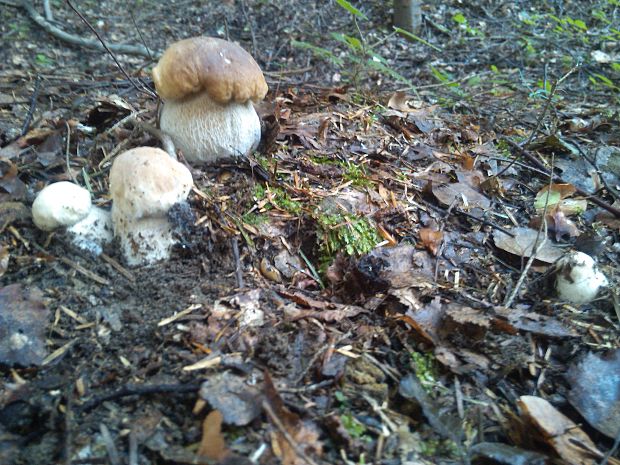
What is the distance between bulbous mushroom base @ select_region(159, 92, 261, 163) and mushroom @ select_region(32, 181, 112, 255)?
665mm

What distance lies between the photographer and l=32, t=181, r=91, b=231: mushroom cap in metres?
1.93

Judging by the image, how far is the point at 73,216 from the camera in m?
1.96

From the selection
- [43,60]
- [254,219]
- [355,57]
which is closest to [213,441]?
[254,219]

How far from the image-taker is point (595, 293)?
2.17 meters

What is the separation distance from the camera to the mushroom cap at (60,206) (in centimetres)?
193

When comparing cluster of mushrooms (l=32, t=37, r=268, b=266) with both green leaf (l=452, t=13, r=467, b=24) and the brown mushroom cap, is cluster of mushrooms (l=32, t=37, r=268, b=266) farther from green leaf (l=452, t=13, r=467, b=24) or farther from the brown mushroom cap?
green leaf (l=452, t=13, r=467, b=24)

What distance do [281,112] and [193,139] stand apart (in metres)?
0.93

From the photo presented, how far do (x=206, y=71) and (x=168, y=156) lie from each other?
0.56m

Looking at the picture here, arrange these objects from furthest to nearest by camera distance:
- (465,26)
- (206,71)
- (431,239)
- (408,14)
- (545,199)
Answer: (465,26), (408,14), (545,199), (431,239), (206,71)

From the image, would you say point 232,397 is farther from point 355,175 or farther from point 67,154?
point 67,154

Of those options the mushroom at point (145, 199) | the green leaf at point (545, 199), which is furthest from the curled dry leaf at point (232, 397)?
the green leaf at point (545, 199)

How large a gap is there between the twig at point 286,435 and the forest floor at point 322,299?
12 millimetres

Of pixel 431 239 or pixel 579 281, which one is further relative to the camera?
pixel 431 239

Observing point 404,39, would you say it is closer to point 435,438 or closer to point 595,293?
point 595,293
